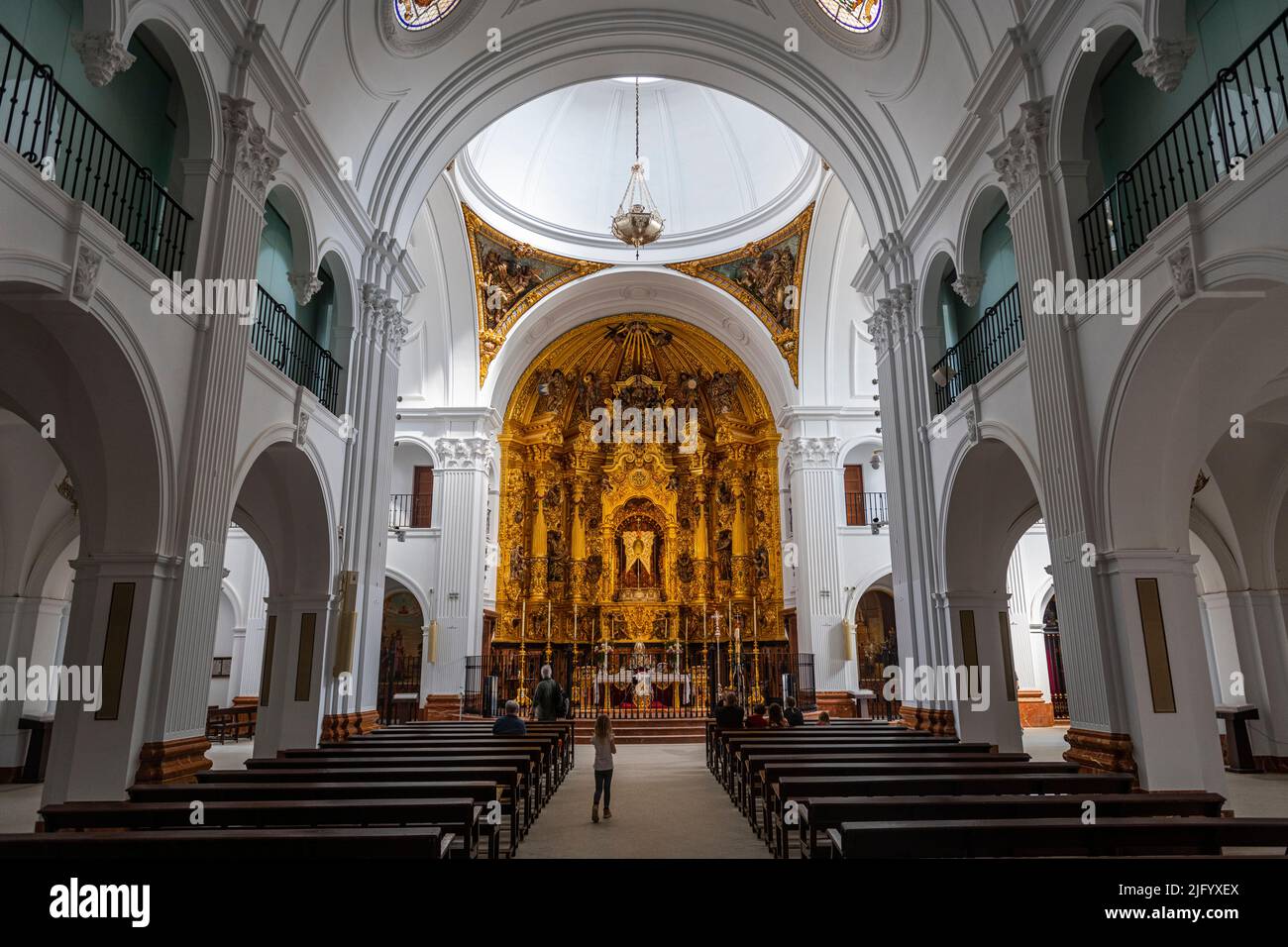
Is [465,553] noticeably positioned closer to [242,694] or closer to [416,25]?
[242,694]

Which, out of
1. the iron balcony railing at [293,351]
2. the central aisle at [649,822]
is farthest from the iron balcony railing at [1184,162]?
the iron balcony railing at [293,351]

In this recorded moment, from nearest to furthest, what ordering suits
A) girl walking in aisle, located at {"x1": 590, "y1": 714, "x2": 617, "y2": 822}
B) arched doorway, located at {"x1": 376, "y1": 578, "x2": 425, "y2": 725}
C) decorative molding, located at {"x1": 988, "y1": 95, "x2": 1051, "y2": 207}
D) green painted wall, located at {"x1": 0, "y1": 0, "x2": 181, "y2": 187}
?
green painted wall, located at {"x1": 0, "y1": 0, "x2": 181, "y2": 187} → girl walking in aisle, located at {"x1": 590, "y1": 714, "x2": 617, "y2": 822} → decorative molding, located at {"x1": 988, "y1": 95, "x2": 1051, "y2": 207} → arched doorway, located at {"x1": 376, "y1": 578, "x2": 425, "y2": 725}

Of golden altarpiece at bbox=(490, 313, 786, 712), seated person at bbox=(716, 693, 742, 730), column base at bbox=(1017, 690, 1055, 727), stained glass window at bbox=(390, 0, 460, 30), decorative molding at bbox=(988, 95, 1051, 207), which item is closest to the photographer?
decorative molding at bbox=(988, 95, 1051, 207)

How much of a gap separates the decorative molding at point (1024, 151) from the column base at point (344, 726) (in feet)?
33.4

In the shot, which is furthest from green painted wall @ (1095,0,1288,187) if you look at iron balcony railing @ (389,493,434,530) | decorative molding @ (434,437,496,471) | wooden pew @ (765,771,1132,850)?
iron balcony railing @ (389,493,434,530)

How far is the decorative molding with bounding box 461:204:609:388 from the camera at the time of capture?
19919mm

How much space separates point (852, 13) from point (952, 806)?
1067cm

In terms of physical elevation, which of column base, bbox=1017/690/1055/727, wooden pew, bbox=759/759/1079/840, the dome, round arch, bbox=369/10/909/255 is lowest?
column base, bbox=1017/690/1055/727

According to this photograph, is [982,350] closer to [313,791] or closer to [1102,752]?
[1102,752]

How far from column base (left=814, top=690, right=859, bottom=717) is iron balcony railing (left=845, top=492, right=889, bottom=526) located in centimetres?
459

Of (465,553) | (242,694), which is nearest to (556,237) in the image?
(465,553)

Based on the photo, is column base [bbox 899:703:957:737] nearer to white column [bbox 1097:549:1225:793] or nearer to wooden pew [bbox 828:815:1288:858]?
white column [bbox 1097:549:1225:793]

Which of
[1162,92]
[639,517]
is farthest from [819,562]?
[1162,92]
